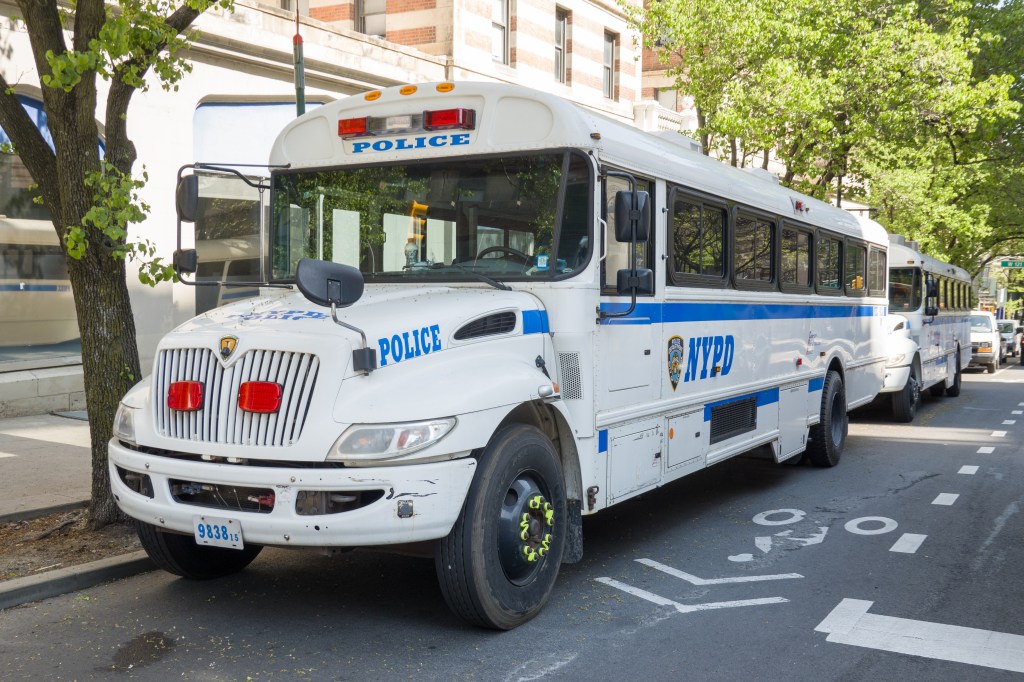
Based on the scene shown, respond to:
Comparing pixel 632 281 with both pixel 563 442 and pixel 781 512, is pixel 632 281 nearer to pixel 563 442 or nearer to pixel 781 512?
pixel 563 442

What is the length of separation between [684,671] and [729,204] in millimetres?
4379

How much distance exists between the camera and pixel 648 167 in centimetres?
659

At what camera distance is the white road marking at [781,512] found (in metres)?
8.02

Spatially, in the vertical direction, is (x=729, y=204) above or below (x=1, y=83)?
below

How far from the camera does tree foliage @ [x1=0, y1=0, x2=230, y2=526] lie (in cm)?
665

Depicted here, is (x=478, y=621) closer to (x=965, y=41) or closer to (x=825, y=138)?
(x=825, y=138)

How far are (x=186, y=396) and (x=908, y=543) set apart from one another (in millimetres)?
5180

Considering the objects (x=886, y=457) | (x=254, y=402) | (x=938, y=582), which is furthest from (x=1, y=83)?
(x=886, y=457)

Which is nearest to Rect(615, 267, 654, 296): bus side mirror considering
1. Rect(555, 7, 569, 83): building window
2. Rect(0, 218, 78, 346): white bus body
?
Rect(0, 218, 78, 346): white bus body

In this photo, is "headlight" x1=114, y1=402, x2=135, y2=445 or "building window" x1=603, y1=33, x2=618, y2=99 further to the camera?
"building window" x1=603, y1=33, x2=618, y2=99

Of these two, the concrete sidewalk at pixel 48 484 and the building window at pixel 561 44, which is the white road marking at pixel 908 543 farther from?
the building window at pixel 561 44

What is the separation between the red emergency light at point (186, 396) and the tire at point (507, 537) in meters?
1.39

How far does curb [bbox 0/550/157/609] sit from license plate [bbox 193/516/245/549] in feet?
Result: 5.00

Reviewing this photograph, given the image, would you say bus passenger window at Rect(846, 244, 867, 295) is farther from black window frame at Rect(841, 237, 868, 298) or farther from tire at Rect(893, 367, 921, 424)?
tire at Rect(893, 367, 921, 424)
